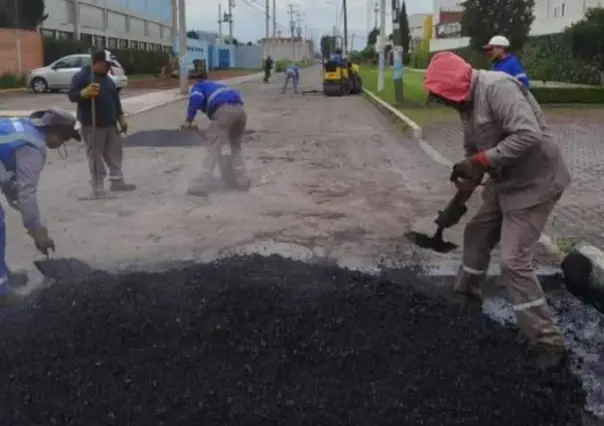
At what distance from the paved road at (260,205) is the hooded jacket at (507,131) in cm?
225

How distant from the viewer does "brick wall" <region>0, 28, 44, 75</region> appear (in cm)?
3616

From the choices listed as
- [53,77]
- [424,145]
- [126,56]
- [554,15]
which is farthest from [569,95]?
[126,56]

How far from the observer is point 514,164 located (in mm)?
4234

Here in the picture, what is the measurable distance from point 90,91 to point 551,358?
6.15 meters

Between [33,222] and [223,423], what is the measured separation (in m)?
2.07

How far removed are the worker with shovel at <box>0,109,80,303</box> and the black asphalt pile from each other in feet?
1.38

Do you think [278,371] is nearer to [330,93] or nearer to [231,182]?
[231,182]

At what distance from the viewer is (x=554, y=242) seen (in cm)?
677

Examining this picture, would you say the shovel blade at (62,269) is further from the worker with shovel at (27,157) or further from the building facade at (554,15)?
the building facade at (554,15)

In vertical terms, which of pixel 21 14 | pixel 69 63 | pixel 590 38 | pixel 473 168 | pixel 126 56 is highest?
pixel 21 14

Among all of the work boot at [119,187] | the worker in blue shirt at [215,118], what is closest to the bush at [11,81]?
the work boot at [119,187]

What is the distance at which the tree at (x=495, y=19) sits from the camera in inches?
931

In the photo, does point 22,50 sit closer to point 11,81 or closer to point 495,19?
point 11,81

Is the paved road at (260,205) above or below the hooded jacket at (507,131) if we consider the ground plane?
below
